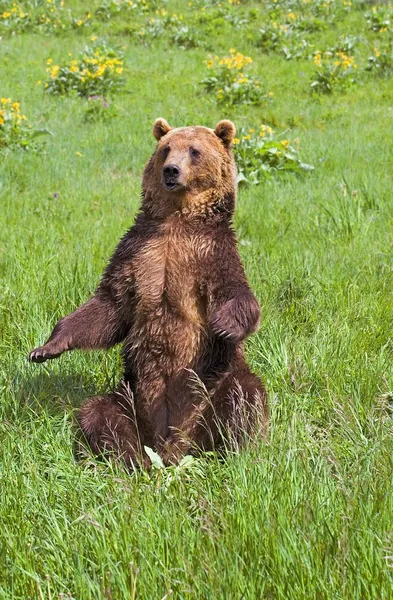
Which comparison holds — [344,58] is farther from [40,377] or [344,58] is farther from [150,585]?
[150,585]

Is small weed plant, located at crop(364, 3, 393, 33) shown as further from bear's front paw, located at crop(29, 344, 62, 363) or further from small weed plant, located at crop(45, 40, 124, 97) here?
bear's front paw, located at crop(29, 344, 62, 363)

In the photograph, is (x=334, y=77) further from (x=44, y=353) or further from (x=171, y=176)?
(x=44, y=353)

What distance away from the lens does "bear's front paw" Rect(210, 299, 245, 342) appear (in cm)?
300

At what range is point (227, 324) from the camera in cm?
300

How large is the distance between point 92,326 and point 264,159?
507cm

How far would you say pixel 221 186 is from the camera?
338 centimetres

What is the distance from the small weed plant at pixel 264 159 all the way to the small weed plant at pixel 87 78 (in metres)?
4.35

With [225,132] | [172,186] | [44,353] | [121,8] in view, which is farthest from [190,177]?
[121,8]

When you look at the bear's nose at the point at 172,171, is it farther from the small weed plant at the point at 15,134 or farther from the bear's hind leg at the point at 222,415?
the small weed plant at the point at 15,134

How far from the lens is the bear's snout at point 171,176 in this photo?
3.20 meters

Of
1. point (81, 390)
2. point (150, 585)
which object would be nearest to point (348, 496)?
point (150, 585)

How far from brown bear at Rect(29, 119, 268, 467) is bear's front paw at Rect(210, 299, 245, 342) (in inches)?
2.0

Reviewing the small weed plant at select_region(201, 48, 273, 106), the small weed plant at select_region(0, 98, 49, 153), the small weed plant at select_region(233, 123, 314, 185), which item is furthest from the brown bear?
the small weed plant at select_region(201, 48, 273, 106)

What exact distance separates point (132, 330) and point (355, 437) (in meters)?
1.03
